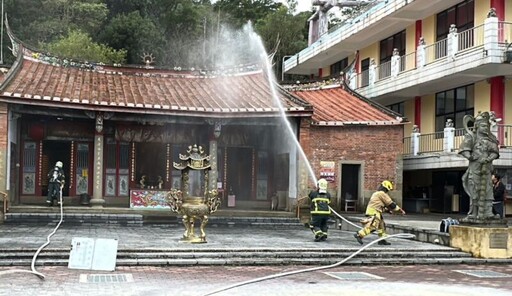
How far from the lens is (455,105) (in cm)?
2398

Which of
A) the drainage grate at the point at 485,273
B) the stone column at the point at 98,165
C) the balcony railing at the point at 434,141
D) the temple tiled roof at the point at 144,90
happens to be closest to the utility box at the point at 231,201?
the temple tiled roof at the point at 144,90

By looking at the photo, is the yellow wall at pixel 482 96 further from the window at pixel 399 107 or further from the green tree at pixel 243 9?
the green tree at pixel 243 9

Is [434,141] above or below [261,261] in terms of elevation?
above

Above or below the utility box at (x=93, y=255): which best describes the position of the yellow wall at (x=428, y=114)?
above

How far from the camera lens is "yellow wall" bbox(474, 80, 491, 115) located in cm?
2178

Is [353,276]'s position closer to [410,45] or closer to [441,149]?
[441,149]

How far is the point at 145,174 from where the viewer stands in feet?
73.7

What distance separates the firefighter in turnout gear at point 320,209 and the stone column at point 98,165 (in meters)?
7.67

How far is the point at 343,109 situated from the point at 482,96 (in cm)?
482

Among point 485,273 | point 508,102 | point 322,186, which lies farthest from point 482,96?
point 485,273

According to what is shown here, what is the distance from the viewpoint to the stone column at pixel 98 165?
63.9 ft

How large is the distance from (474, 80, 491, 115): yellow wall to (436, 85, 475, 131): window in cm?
30

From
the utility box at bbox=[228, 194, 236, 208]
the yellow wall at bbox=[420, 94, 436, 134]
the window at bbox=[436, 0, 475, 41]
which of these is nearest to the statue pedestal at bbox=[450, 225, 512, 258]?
the utility box at bbox=[228, 194, 236, 208]

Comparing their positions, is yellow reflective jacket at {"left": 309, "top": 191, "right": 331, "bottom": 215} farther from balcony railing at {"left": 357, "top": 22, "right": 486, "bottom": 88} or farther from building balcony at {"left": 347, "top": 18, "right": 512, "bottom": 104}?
balcony railing at {"left": 357, "top": 22, "right": 486, "bottom": 88}
